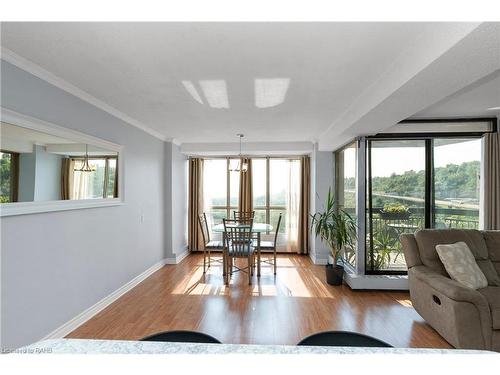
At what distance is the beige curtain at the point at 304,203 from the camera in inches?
232

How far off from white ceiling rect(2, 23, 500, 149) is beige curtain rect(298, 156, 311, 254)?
8.99ft

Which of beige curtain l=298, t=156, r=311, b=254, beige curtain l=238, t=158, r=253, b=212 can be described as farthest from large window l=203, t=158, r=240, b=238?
beige curtain l=298, t=156, r=311, b=254

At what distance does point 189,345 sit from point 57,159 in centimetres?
246

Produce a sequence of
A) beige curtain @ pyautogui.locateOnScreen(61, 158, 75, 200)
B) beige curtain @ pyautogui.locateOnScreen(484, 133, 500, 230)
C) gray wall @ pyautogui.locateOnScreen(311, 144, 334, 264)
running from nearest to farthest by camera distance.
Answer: beige curtain @ pyautogui.locateOnScreen(61, 158, 75, 200), beige curtain @ pyautogui.locateOnScreen(484, 133, 500, 230), gray wall @ pyautogui.locateOnScreen(311, 144, 334, 264)

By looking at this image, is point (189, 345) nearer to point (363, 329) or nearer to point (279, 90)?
point (279, 90)

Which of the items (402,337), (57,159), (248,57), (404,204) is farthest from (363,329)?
(57,159)

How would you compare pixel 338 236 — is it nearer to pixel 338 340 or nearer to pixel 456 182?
pixel 456 182

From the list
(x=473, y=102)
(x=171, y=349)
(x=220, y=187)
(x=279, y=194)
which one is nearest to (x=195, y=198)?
(x=220, y=187)

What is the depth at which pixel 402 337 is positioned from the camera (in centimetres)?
256

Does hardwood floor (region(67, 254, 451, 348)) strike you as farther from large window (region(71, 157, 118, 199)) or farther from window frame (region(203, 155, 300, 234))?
window frame (region(203, 155, 300, 234))

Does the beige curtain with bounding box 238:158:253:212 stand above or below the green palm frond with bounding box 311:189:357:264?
above

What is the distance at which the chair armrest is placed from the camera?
7.08 feet

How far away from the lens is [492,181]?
11.6ft

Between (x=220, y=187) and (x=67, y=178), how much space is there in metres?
3.82
